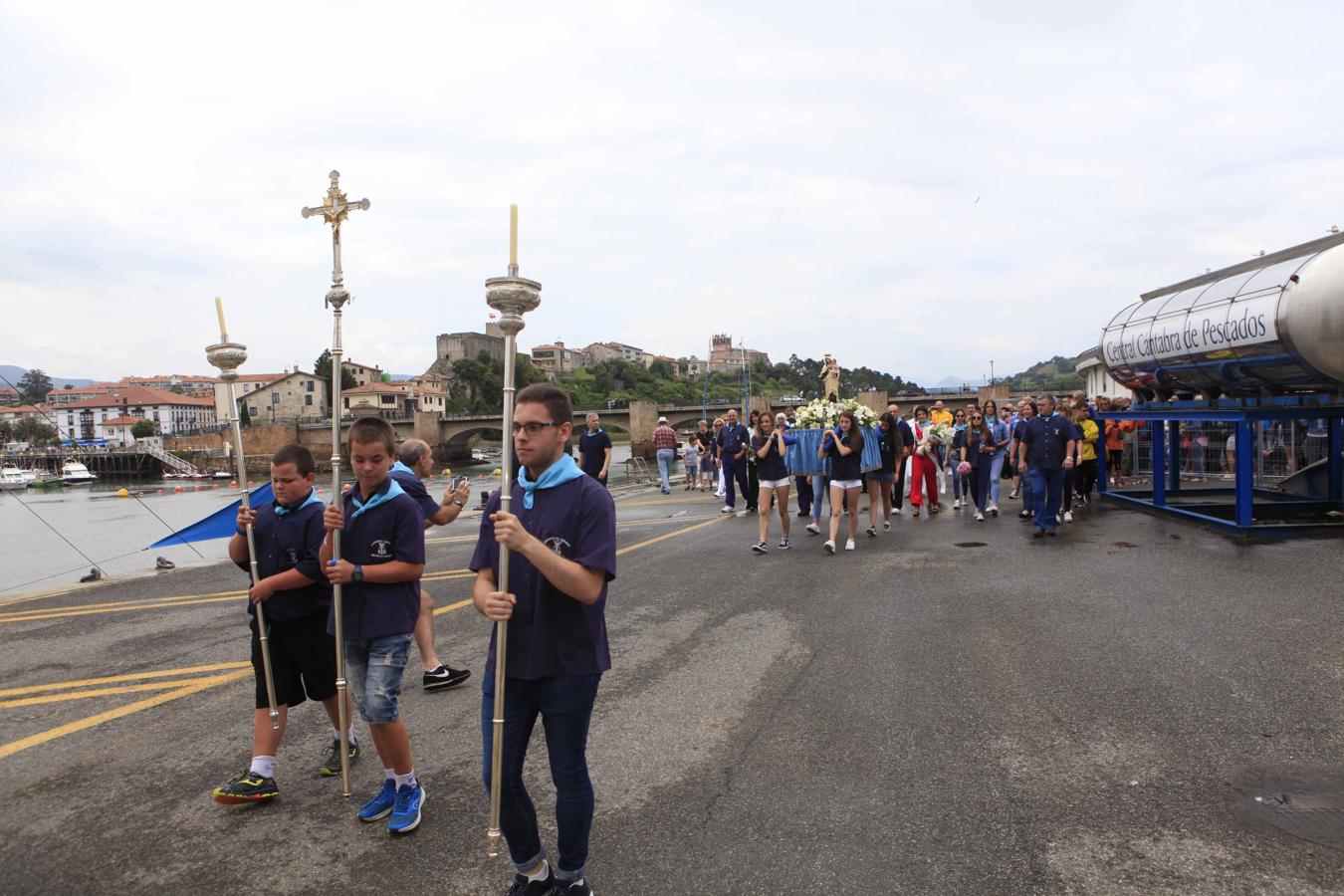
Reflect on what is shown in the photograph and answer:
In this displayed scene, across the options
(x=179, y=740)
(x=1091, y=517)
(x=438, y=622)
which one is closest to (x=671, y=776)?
(x=179, y=740)

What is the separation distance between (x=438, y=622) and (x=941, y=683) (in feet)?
14.9

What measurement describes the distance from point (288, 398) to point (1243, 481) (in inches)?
4790

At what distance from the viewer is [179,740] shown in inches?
195

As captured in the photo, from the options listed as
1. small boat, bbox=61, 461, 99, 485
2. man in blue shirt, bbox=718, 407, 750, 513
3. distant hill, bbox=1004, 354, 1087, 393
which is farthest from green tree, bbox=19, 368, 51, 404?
man in blue shirt, bbox=718, 407, 750, 513

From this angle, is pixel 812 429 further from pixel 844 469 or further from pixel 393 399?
pixel 393 399

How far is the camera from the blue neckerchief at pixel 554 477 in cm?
302

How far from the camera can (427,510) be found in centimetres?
581

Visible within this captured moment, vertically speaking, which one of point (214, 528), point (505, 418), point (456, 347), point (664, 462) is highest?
point (456, 347)

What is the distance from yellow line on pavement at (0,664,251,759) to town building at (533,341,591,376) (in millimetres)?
156677

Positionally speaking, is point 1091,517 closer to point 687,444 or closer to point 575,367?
point 687,444

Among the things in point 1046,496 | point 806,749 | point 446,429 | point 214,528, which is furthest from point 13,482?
point 806,749

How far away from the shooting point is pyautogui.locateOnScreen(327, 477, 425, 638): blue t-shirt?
12.7ft

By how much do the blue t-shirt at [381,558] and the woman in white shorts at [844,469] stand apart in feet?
24.1

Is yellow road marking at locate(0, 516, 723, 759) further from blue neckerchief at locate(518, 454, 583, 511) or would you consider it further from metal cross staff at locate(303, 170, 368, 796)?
blue neckerchief at locate(518, 454, 583, 511)
